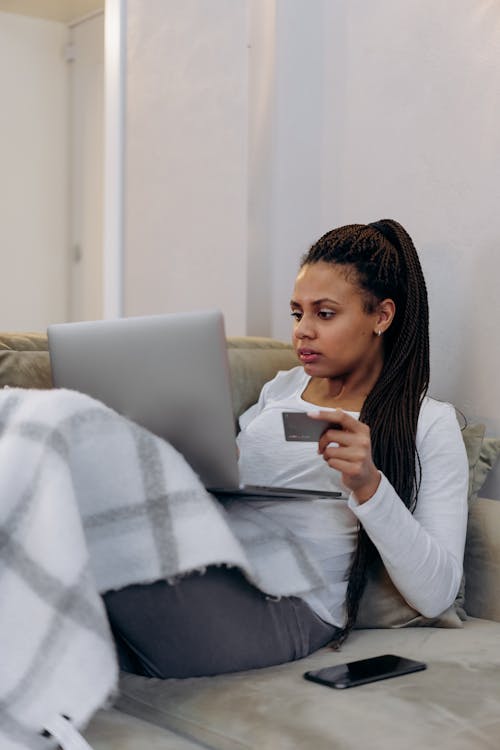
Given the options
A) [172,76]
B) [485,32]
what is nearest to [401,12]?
[485,32]

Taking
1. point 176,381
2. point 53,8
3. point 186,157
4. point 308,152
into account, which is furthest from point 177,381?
point 53,8

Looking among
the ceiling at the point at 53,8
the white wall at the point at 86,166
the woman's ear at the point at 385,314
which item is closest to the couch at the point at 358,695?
the woman's ear at the point at 385,314

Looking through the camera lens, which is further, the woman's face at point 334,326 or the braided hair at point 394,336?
the woman's face at point 334,326

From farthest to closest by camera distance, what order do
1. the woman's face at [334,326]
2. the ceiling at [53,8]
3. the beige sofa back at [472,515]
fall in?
the ceiling at [53,8], the woman's face at [334,326], the beige sofa back at [472,515]

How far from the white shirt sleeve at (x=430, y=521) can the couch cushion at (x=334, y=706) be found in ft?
0.36

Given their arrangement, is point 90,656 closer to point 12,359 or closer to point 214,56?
point 12,359

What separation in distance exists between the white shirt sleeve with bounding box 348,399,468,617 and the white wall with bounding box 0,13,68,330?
272cm

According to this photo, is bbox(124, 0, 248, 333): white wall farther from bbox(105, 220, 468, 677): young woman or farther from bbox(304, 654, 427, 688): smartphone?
bbox(304, 654, 427, 688): smartphone

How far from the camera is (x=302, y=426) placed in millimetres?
1308

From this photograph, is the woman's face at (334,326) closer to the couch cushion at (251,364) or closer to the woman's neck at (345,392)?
the woman's neck at (345,392)

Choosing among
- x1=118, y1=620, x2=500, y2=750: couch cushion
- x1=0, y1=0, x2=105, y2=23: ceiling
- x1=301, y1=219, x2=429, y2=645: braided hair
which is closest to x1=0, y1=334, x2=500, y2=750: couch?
x1=118, y1=620, x2=500, y2=750: couch cushion

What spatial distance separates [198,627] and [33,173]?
10.2 ft

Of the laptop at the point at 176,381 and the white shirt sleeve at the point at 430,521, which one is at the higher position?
the laptop at the point at 176,381

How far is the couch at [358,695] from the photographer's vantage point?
108cm
